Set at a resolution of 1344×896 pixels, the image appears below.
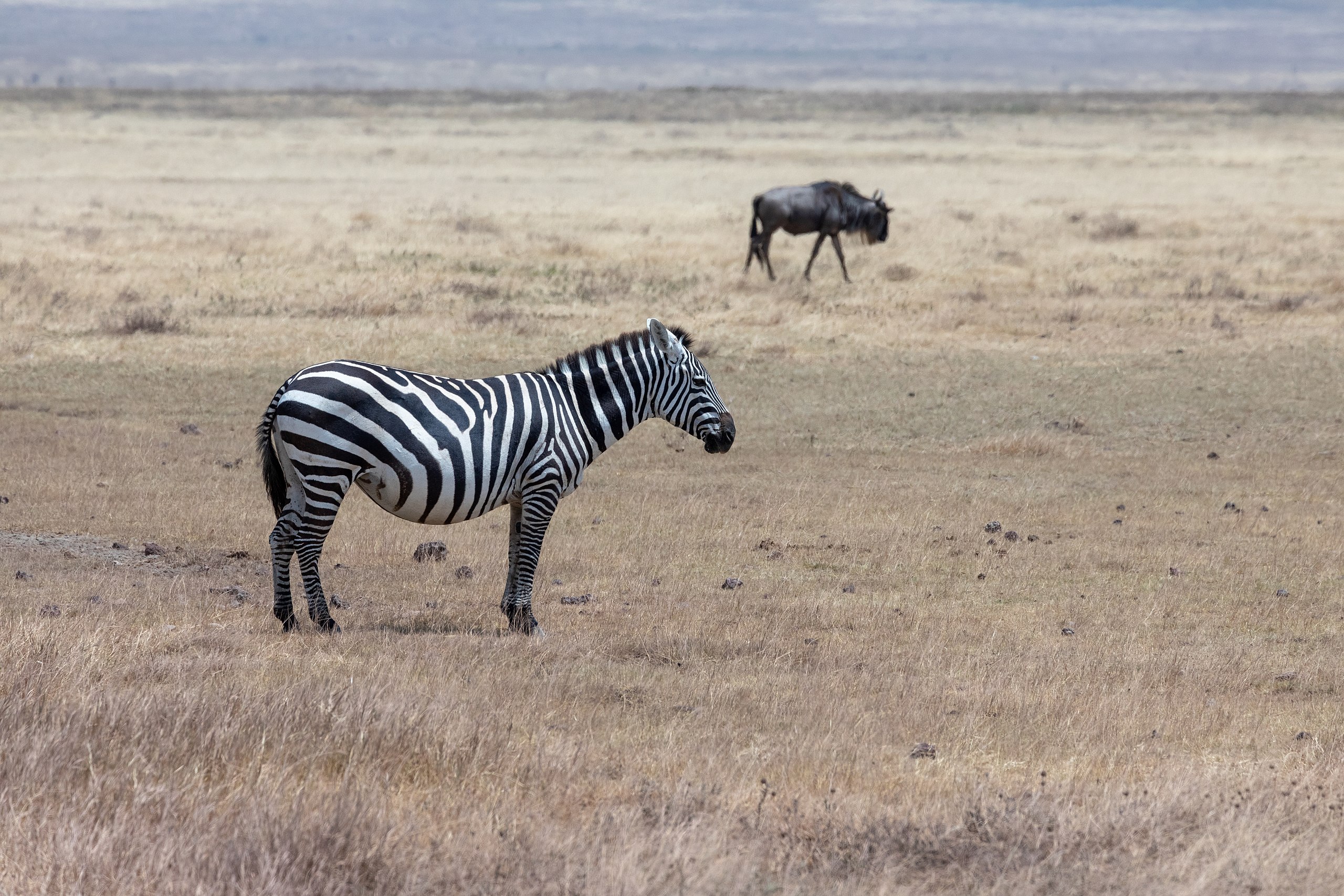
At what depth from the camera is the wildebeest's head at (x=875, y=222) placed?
28350 millimetres

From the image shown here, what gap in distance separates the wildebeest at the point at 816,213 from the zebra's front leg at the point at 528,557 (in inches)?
744

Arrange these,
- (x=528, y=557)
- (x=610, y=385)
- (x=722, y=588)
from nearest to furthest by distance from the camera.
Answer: (x=528, y=557) → (x=610, y=385) → (x=722, y=588)

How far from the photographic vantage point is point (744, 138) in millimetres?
78438

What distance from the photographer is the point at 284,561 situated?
26.7ft

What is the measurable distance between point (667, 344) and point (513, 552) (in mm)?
1488

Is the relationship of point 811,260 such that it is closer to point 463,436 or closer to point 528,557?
point 528,557

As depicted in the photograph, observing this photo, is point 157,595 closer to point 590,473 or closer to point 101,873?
point 101,873

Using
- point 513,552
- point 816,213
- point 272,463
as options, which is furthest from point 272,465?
point 816,213

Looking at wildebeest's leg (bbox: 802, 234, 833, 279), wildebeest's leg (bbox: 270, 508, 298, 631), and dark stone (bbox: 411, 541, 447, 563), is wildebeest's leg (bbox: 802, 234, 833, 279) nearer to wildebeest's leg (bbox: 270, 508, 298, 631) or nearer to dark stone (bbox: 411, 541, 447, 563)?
→ dark stone (bbox: 411, 541, 447, 563)

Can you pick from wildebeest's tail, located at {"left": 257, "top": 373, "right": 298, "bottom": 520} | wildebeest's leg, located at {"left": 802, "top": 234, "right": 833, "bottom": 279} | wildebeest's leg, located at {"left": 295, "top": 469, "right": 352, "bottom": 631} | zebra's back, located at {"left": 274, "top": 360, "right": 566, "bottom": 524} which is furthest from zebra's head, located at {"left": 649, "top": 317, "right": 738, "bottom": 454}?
wildebeest's leg, located at {"left": 802, "top": 234, "right": 833, "bottom": 279}

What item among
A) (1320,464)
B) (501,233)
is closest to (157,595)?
(1320,464)

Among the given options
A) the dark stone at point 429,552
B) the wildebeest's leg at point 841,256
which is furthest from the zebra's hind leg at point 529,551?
the wildebeest's leg at point 841,256

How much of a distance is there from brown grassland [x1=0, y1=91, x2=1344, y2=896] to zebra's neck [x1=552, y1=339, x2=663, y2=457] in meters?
1.13

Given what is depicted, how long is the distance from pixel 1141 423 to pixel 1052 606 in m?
7.33
